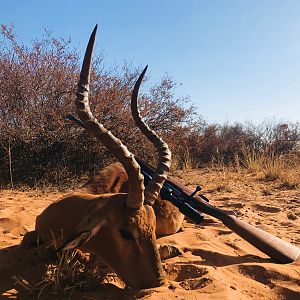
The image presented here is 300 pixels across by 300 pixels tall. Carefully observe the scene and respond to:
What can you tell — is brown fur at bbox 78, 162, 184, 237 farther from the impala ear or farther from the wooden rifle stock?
the impala ear

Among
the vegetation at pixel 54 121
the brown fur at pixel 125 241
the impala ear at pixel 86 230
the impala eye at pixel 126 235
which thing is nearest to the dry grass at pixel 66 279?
the brown fur at pixel 125 241

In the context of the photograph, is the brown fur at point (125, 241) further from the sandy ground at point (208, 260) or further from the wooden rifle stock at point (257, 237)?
the wooden rifle stock at point (257, 237)

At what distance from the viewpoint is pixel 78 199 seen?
412 cm

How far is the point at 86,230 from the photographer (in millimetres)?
3316

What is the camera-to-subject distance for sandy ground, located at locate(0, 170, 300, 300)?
354cm

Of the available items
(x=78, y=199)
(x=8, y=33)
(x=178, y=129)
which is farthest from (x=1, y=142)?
(x=78, y=199)

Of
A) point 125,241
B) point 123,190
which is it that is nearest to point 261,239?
point 123,190

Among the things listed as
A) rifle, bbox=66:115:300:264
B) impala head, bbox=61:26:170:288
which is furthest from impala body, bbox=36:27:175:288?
rifle, bbox=66:115:300:264

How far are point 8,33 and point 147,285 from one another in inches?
383

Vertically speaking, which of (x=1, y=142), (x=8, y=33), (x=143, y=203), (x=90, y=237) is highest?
(x=8, y=33)

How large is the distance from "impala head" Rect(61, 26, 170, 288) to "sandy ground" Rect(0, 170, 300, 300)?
18 centimetres

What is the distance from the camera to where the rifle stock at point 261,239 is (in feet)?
15.2

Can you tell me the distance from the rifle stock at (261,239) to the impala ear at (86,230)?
2.17 meters

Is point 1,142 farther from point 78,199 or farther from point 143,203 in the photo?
point 143,203
